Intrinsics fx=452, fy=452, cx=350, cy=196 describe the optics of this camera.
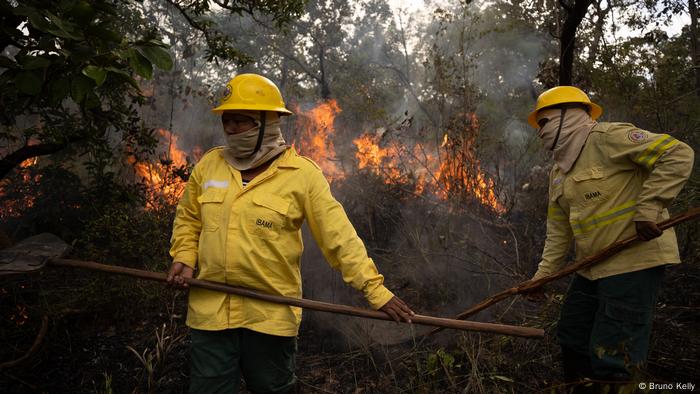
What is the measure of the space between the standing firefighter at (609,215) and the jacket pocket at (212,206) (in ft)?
7.22

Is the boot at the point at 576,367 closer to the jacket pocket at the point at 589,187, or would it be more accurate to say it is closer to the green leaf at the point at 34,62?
the jacket pocket at the point at 589,187

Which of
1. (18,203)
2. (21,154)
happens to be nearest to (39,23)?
(21,154)

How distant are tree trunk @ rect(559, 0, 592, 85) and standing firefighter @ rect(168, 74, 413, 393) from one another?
12.6ft

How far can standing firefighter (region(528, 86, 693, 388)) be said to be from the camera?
2602 millimetres

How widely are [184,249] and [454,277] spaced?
3980mm

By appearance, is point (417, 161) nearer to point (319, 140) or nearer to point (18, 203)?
point (319, 140)

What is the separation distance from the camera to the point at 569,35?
5055mm

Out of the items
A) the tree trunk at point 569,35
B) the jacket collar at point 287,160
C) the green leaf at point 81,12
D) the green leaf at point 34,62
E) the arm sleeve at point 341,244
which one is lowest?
the arm sleeve at point 341,244

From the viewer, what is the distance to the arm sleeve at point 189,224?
2.71m

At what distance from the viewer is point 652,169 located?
2.64 m

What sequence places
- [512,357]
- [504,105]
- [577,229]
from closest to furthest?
1. [577,229]
2. [512,357]
3. [504,105]

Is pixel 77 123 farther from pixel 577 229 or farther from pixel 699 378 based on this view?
pixel 699 378

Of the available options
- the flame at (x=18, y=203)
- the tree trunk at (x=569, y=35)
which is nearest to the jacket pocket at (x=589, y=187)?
the tree trunk at (x=569, y=35)

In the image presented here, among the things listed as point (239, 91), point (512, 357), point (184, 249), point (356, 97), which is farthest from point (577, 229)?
point (356, 97)
